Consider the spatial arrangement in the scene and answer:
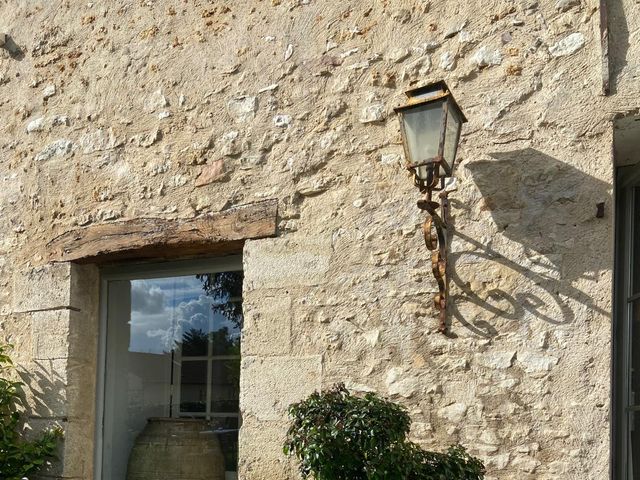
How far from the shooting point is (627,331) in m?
3.03

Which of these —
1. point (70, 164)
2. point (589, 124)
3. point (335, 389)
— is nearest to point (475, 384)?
point (335, 389)

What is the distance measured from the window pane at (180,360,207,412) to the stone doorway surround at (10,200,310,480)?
0.54 metres

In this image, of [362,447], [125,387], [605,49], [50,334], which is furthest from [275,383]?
[605,49]

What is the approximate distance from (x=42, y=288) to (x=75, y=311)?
0.25m

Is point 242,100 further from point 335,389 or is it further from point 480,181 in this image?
point 335,389

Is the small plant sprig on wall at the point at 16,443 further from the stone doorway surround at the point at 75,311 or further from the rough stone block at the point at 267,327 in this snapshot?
the rough stone block at the point at 267,327

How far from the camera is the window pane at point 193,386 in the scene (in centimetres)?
376

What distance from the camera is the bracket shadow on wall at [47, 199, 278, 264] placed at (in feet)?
11.2

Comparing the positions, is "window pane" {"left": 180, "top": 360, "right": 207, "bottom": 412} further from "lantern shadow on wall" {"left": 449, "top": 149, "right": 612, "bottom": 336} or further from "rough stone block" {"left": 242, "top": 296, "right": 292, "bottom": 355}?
"lantern shadow on wall" {"left": 449, "top": 149, "right": 612, "bottom": 336}

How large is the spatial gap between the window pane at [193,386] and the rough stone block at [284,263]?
69cm

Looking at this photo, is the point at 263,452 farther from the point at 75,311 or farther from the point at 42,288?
the point at 42,288

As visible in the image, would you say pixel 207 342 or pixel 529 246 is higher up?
pixel 529 246

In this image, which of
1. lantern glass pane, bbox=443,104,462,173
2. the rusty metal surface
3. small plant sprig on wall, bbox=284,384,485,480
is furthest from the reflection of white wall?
the rusty metal surface

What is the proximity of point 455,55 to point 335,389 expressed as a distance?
1485 mm
